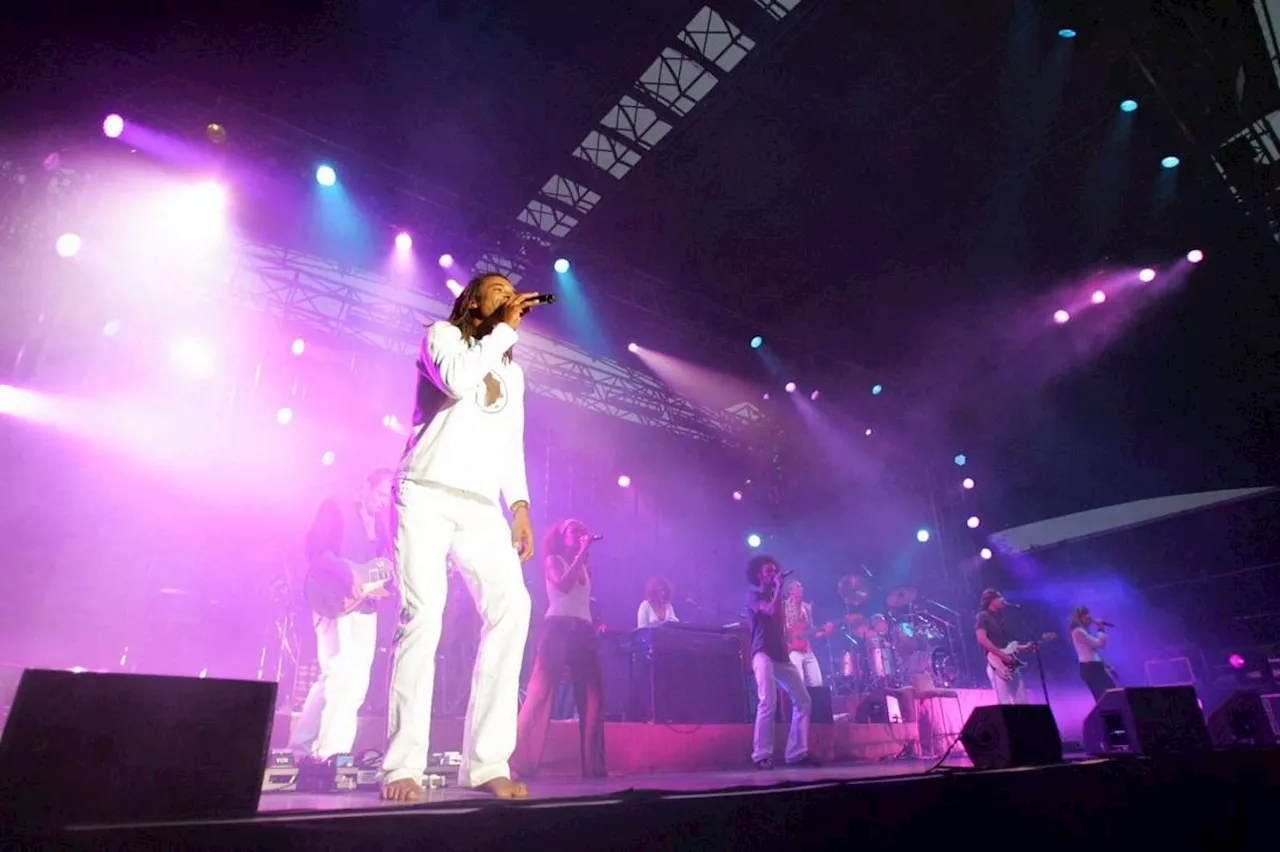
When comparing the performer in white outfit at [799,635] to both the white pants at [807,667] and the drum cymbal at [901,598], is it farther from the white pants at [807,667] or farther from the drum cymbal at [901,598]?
the drum cymbal at [901,598]

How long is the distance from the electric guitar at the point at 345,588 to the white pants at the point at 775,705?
12.6 feet

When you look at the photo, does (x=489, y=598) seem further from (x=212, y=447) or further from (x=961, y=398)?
(x=961, y=398)

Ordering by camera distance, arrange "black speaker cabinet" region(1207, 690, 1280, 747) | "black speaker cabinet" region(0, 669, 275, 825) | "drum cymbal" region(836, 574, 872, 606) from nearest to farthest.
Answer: "black speaker cabinet" region(0, 669, 275, 825) → "black speaker cabinet" region(1207, 690, 1280, 747) → "drum cymbal" region(836, 574, 872, 606)

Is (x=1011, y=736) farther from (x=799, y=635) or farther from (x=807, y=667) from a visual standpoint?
(x=807, y=667)

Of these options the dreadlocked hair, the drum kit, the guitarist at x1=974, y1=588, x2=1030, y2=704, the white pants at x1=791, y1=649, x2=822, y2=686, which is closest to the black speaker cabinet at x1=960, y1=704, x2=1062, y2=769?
the dreadlocked hair

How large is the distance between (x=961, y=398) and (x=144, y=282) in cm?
1511

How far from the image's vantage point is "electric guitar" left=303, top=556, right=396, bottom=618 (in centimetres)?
532

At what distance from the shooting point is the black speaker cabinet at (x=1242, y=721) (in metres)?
4.88

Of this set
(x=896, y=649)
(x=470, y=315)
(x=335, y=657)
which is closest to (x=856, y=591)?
(x=896, y=649)

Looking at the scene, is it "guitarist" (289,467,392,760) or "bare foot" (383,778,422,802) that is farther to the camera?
"guitarist" (289,467,392,760)

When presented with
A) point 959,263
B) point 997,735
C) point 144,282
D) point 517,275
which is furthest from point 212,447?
point 959,263

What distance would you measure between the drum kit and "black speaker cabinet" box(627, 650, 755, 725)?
12.8 feet

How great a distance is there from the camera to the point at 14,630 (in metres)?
9.13

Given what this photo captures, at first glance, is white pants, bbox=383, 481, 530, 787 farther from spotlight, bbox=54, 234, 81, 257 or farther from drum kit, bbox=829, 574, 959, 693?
spotlight, bbox=54, 234, 81, 257
